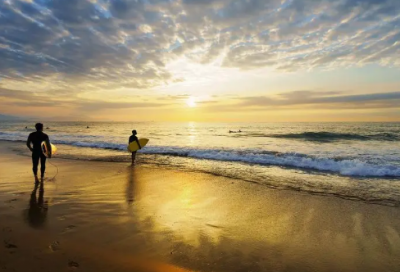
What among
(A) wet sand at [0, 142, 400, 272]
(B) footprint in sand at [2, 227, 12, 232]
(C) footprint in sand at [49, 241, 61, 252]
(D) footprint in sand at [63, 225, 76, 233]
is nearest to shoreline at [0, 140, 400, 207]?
(A) wet sand at [0, 142, 400, 272]

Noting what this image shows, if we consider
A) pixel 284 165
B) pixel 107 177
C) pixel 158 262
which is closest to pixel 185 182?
pixel 107 177

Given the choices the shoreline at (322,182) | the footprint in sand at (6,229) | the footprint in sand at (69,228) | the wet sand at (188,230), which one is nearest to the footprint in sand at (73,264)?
the wet sand at (188,230)

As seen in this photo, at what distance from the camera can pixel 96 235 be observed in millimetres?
4512

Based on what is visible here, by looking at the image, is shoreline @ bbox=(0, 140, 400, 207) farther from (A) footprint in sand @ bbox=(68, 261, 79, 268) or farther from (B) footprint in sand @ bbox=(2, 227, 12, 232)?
(B) footprint in sand @ bbox=(2, 227, 12, 232)

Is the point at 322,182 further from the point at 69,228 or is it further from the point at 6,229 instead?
the point at 6,229

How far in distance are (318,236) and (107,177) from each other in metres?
7.54

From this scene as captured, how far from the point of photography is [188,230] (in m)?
4.84

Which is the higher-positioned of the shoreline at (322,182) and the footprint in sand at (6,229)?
the footprint in sand at (6,229)

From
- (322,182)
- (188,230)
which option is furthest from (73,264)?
(322,182)

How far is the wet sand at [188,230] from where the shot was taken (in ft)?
12.2

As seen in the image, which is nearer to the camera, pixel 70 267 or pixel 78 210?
pixel 70 267

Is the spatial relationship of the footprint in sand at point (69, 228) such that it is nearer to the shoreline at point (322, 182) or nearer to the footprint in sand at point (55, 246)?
the footprint in sand at point (55, 246)

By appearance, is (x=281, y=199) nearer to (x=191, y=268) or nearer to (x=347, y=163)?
(x=191, y=268)

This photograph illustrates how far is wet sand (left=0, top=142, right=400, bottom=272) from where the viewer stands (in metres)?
3.72
